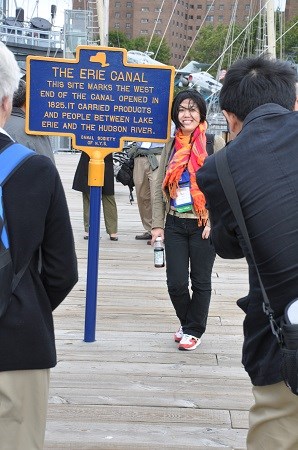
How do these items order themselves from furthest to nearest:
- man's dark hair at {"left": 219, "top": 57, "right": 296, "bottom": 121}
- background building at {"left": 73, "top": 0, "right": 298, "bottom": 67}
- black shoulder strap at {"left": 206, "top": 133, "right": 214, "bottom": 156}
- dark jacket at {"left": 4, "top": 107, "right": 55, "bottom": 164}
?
background building at {"left": 73, "top": 0, "right": 298, "bottom": 67} → dark jacket at {"left": 4, "top": 107, "right": 55, "bottom": 164} → black shoulder strap at {"left": 206, "top": 133, "right": 214, "bottom": 156} → man's dark hair at {"left": 219, "top": 57, "right": 296, "bottom": 121}

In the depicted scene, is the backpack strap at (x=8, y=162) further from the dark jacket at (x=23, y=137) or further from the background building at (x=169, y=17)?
the background building at (x=169, y=17)

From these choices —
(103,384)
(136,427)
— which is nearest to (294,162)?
(136,427)

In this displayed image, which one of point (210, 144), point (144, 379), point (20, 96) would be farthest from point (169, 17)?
point (144, 379)

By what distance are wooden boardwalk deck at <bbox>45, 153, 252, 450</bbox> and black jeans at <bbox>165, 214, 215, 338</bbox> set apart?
32 cm

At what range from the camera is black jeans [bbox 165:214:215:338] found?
17.3ft

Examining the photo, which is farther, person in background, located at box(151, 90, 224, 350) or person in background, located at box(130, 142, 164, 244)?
person in background, located at box(130, 142, 164, 244)

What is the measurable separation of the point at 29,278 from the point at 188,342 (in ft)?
10.6

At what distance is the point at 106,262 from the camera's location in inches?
346

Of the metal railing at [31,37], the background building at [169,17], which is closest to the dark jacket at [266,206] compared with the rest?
the metal railing at [31,37]

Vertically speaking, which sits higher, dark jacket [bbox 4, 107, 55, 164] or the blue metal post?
dark jacket [bbox 4, 107, 55, 164]

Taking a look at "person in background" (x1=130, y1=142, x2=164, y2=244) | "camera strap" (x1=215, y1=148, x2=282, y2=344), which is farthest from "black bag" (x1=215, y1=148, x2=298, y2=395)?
"person in background" (x1=130, y1=142, x2=164, y2=244)

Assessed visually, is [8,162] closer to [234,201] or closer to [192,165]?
[234,201]

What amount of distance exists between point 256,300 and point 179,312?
9.93ft

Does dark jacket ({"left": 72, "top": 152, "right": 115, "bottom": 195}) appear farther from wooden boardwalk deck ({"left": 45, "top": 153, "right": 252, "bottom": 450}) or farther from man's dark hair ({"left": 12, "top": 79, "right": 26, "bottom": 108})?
man's dark hair ({"left": 12, "top": 79, "right": 26, "bottom": 108})
